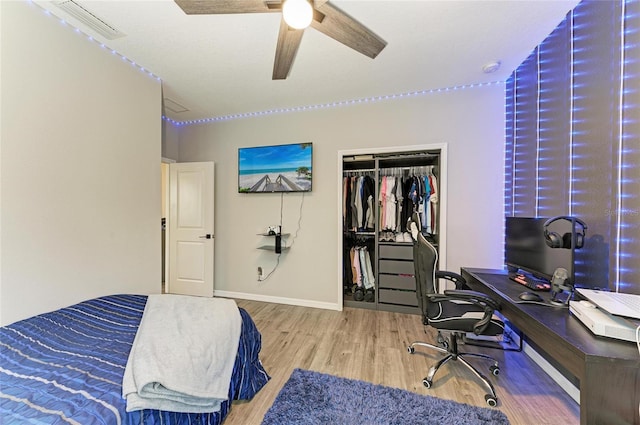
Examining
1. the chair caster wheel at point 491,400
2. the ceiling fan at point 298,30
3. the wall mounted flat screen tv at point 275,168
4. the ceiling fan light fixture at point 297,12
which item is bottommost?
the chair caster wheel at point 491,400

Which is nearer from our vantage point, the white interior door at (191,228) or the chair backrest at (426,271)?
the chair backrest at (426,271)

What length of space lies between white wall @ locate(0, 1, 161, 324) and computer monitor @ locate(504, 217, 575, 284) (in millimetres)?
3468

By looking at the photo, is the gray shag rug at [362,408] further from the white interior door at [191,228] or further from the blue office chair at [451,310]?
the white interior door at [191,228]

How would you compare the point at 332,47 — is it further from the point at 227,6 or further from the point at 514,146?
the point at 514,146

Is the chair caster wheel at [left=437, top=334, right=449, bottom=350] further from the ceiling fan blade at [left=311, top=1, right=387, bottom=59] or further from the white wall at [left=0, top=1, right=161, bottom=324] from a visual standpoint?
the white wall at [left=0, top=1, right=161, bottom=324]

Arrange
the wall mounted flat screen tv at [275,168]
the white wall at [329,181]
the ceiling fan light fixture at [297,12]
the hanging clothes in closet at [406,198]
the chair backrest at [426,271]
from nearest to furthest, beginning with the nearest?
the ceiling fan light fixture at [297,12]
the chair backrest at [426,271]
the white wall at [329,181]
the hanging clothes in closet at [406,198]
the wall mounted flat screen tv at [275,168]

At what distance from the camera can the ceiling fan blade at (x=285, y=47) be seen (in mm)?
1435

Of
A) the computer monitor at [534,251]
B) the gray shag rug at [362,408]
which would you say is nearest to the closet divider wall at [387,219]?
the computer monitor at [534,251]

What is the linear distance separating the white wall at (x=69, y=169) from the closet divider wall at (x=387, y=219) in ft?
7.49

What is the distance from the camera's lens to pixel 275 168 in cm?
328

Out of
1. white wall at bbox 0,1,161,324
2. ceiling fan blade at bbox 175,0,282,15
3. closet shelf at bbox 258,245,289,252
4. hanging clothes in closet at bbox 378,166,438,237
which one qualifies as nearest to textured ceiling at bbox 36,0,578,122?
white wall at bbox 0,1,161,324

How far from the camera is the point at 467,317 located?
1.72 meters

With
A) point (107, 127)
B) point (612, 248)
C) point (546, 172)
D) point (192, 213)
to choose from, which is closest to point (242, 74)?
point (107, 127)

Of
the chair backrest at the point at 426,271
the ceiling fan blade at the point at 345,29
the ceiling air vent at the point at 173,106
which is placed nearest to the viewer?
the ceiling fan blade at the point at 345,29
